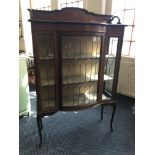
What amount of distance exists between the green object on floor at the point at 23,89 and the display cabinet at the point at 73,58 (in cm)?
62

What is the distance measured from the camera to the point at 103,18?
6.38ft

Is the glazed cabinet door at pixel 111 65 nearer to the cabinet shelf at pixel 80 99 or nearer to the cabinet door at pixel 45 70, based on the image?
the cabinet shelf at pixel 80 99

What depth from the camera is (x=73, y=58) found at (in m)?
1.72

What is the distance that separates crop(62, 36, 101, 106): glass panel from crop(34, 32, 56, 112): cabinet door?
0.12 metres

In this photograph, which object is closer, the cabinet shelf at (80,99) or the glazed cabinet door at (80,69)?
the glazed cabinet door at (80,69)

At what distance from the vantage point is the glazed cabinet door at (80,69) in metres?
1.68

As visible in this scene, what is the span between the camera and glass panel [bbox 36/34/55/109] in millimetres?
1554

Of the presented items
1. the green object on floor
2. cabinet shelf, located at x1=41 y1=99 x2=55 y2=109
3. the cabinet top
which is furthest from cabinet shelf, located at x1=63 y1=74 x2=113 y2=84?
the green object on floor

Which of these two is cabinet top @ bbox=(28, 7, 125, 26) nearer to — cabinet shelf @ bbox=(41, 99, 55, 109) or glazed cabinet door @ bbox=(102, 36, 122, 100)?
glazed cabinet door @ bbox=(102, 36, 122, 100)

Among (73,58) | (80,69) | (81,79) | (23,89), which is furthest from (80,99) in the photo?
(23,89)

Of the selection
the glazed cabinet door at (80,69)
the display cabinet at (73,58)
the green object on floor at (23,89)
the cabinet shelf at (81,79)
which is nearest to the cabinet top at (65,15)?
the display cabinet at (73,58)

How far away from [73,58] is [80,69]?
0.16 metres

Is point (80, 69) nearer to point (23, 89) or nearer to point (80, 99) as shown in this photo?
point (80, 99)
